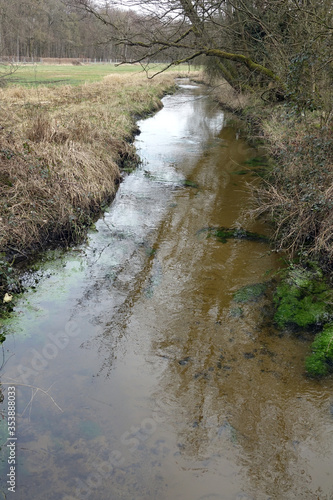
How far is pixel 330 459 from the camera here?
3.45m

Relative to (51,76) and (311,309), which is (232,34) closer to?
(311,309)

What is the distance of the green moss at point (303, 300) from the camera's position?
5078 mm

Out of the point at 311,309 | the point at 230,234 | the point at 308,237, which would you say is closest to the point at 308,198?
the point at 308,237

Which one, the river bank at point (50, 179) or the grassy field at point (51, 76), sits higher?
the grassy field at point (51, 76)

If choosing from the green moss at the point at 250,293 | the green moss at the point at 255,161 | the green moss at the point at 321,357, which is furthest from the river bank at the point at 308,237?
the green moss at the point at 255,161

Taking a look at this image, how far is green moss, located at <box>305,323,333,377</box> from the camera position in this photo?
436 centimetres

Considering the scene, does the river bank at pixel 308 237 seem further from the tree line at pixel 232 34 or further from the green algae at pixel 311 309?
the tree line at pixel 232 34

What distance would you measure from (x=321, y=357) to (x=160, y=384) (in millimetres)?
1865

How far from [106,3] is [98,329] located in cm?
822

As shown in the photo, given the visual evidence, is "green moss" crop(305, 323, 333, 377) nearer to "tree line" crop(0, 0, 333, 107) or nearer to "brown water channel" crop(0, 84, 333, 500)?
"brown water channel" crop(0, 84, 333, 500)

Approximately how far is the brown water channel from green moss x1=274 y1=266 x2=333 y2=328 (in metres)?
0.29

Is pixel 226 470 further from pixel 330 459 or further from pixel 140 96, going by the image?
pixel 140 96

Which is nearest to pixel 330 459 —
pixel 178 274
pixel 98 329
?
pixel 98 329

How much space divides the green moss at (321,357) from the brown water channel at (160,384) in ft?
0.37
